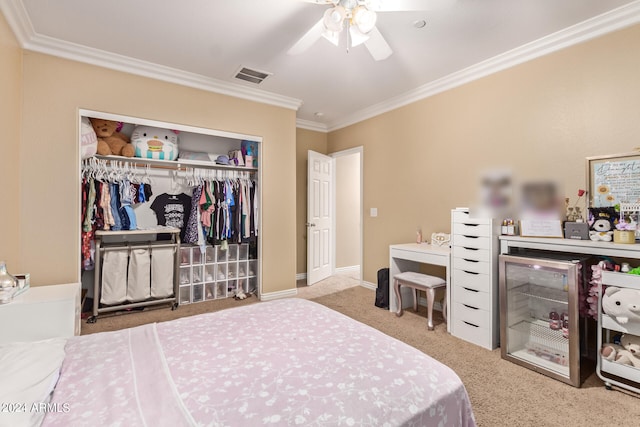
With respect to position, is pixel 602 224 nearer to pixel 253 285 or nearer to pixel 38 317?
pixel 253 285

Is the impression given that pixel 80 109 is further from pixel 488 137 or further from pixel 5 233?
pixel 488 137

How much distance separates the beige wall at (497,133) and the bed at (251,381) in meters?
2.36

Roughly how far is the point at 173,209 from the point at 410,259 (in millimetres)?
2832

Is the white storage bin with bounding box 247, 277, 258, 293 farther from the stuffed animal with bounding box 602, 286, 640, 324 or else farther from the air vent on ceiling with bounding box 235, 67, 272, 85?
the stuffed animal with bounding box 602, 286, 640, 324

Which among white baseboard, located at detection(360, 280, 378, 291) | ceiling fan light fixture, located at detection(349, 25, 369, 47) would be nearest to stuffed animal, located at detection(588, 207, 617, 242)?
ceiling fan light fixture, located at detection(349, 25, 369, 47)

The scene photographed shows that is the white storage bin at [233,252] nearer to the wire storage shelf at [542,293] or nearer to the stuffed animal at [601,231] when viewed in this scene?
the wire storage shelf at [542,293]

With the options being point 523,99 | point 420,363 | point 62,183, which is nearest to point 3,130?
point 62,183

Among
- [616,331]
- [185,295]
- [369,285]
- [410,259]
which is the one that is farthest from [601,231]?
[185,295]

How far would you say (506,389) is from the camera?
76.9 inches

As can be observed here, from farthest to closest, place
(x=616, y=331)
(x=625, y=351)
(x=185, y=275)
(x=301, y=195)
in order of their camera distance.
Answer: (x=301, y=195) → (x=185, y=275) → (x=616, y=331) → (x=625, y=351)

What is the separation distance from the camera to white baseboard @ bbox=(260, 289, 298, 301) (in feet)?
12.6

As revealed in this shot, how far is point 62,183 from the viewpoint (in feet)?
8.93

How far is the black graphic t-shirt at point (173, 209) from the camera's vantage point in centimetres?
364

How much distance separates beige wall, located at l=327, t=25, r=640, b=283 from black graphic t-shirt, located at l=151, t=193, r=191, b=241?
2.45 metres
